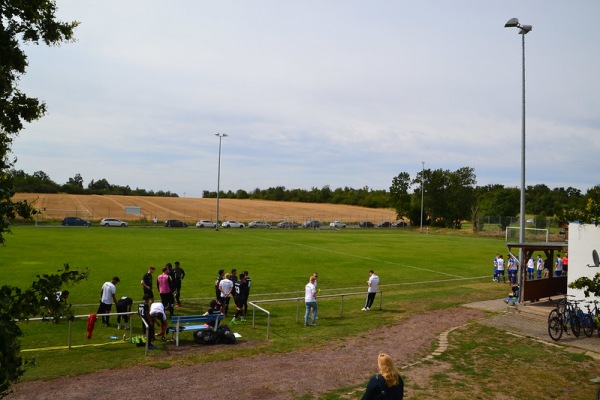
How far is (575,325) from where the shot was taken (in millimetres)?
15164

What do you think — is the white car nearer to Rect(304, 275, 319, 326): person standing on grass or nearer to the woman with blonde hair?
Rect(304, 275, 319, 326): person standing on grass

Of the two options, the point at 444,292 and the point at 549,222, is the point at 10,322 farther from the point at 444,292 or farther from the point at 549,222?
the point at 549,222

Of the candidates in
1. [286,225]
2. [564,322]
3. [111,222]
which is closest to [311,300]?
[564,322]

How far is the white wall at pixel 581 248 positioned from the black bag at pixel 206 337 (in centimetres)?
1309

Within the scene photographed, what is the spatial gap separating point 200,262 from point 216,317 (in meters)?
17.6

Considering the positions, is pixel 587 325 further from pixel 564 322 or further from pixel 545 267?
pixel 545 267

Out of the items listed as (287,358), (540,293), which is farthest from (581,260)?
(287,358)

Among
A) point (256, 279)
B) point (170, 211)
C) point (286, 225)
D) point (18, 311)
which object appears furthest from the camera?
point (170, 211)

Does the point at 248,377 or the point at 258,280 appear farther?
the point at 258,280

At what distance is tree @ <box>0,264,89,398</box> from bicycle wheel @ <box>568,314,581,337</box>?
48.9 ft

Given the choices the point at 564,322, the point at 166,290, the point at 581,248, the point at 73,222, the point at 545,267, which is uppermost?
the point at 581,248

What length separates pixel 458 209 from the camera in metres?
90.0

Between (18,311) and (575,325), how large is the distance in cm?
1571

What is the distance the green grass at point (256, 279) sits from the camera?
42.5 feet
